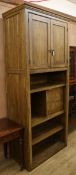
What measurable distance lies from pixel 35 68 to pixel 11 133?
0.86 meters

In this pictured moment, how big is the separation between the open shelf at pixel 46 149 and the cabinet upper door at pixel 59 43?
136 centimetres

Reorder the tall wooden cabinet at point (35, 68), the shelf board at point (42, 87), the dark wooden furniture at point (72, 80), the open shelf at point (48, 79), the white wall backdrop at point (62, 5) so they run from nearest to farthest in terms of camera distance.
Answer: the tall wooden cabinet at point (35, 68) < the shelf board at point (42, 87) < the open shelf at point (48, 79) < the white wall backdrop at point (62, 5) < the dark wooden furniture at point (72, 80)

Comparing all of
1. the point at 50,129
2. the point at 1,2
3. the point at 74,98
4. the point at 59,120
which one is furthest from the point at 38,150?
the point at 1,2

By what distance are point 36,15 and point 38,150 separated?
203 centimetres

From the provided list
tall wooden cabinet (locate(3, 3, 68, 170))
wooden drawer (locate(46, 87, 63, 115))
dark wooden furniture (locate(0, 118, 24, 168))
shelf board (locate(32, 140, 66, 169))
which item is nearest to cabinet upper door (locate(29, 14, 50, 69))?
tall wooden cabinet (locate(3, 3, 68, 170))

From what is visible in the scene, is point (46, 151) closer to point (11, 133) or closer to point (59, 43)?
point (11, 133)

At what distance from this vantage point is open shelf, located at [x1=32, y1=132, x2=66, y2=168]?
8.64ft

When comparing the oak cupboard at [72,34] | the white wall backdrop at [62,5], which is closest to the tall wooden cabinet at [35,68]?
the white wall backdrop at [62,5]

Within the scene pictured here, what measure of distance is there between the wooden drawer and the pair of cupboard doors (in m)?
0.39

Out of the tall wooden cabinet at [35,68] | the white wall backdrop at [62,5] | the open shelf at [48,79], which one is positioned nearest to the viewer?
the tall wooden cabinet at [35,68]

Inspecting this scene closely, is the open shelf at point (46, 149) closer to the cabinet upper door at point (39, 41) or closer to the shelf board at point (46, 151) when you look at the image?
the shelf board at point (46, 151)

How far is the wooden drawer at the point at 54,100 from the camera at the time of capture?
2625 millimetres

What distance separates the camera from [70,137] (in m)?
3.46

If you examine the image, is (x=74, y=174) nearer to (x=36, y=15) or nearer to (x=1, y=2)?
(x=36, y=15)
